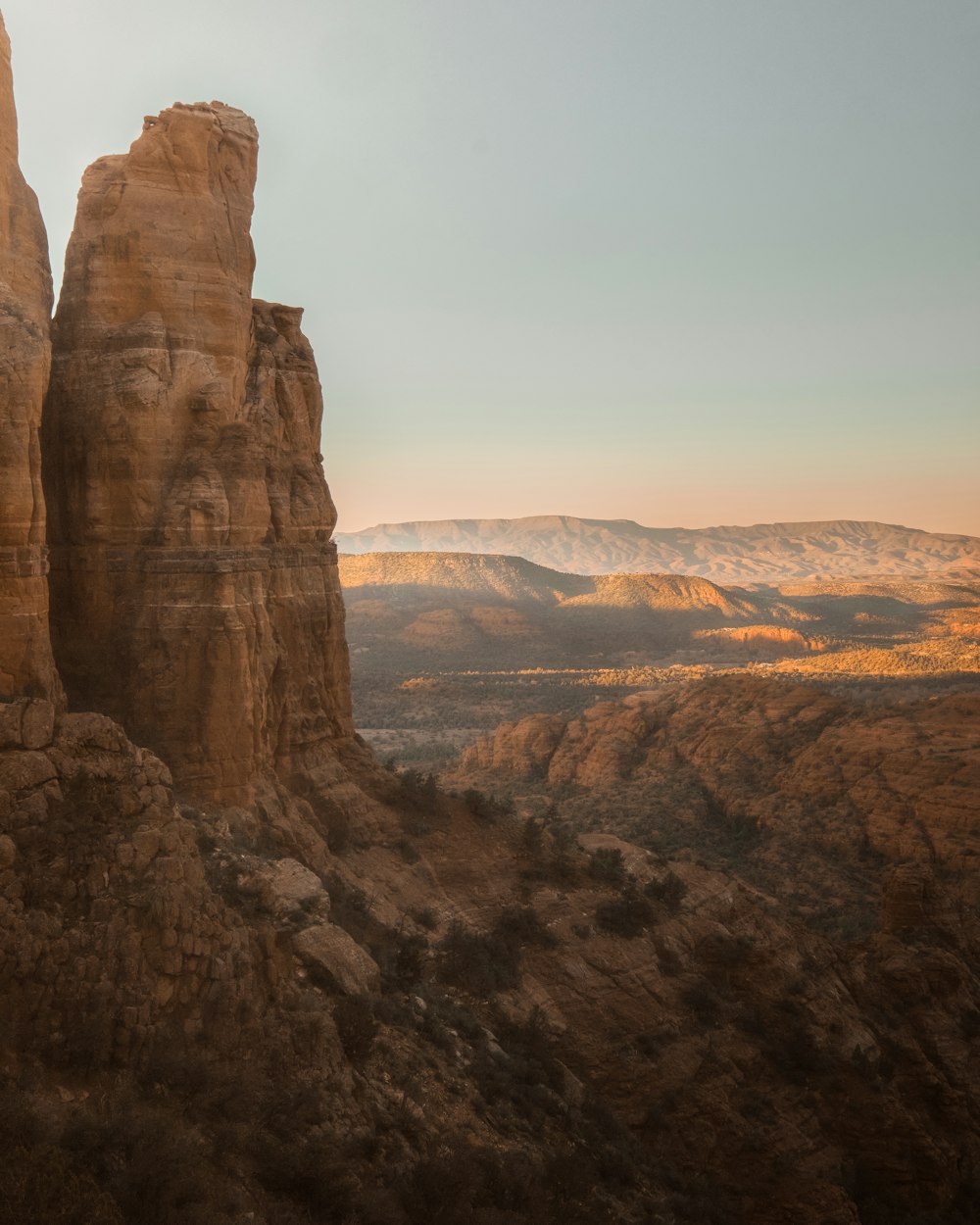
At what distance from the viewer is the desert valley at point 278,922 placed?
9.64 meters

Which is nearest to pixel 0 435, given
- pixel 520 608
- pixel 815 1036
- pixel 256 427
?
pixel 256 427

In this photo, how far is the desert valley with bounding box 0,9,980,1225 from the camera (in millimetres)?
9641

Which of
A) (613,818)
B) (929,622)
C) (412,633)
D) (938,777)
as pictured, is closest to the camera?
(938,777)

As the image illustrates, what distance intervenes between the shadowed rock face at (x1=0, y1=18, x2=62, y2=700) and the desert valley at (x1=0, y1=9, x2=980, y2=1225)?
2.2 inches

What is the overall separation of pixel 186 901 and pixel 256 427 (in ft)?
35.4

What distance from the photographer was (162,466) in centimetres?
1661

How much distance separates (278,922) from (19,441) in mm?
7662

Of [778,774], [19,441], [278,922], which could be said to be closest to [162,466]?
[19,441]

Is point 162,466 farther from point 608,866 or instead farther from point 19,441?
point 608,866

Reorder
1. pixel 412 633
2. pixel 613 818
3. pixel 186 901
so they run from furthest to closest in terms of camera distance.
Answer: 1. pixel 412 633
2. pixel 613 818
3. pixel 186 901

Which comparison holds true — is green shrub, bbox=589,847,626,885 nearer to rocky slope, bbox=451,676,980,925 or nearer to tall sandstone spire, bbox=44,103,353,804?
rocky slope, bbox=451,676,980,925

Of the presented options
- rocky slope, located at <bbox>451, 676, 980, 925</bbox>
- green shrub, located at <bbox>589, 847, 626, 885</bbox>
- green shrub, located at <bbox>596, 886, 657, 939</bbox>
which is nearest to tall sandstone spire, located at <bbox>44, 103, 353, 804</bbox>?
green shrub, located at <bbox>596, 886, 657, 939</bbox>

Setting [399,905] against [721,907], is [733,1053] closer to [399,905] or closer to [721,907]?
[721,907]

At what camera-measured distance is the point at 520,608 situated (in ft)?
410
